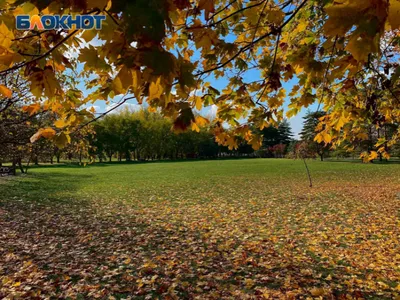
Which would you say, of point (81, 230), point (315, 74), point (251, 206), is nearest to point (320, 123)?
point (315, 74)

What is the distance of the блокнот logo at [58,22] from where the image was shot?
1.21 m

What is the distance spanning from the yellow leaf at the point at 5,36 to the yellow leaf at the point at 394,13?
1.40m

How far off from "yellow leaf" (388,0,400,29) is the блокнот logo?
3.28 ft

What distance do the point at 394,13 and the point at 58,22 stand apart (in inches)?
57.8

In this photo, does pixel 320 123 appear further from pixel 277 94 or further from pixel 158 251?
pixel 158 251

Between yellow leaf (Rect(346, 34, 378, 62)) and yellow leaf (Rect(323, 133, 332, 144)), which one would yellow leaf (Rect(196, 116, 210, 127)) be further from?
yellow leaf (Rect(323, 133, 332, 144))

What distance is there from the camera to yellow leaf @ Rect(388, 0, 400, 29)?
82cm

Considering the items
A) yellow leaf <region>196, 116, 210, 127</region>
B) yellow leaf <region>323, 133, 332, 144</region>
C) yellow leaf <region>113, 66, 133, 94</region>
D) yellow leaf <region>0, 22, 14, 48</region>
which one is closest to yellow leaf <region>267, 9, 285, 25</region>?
yellow leaf <region>196, 116, 210, 127</region>

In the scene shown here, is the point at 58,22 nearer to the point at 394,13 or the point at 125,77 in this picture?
the point at 125,77

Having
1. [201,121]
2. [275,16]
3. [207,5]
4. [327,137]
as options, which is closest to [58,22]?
[207,5]

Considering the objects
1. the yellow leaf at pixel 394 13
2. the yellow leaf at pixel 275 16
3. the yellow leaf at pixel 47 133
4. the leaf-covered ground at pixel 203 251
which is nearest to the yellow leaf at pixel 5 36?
the yellow leaf at pixel 47 133

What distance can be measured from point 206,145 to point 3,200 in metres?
61.0

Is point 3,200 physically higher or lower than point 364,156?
lower

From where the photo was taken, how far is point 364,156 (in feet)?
17.3
